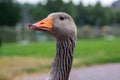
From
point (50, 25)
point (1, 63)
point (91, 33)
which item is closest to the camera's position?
point (50, 25)

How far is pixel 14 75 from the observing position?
11781mm

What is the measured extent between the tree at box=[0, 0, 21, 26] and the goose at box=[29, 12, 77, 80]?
47495mm

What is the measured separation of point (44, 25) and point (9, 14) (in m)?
47.8

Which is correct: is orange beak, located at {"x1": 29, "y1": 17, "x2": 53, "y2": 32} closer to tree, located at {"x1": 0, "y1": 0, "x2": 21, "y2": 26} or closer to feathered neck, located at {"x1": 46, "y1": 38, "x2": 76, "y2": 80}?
feathered neck, located at {"x1": 46, "y1": 38, "x2": 76, "y2": 80}

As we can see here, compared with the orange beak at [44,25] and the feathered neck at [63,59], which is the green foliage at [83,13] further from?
the orange beak at [44,25]

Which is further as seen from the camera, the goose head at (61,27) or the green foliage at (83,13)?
the green foliage at (83,13)

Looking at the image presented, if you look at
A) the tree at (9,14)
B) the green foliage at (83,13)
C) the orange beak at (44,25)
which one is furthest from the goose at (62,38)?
the tree at (9,14)

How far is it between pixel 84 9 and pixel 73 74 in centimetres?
3670

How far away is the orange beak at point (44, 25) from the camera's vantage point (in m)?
3.07

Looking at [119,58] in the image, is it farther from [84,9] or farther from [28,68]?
[84,9]

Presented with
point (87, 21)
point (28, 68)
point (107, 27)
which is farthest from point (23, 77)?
point (107, 27)

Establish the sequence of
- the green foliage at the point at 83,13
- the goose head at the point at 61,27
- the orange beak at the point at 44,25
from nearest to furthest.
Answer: the orange beak at the point at 44,25 < the goose head at the point at 61,27 < the green foliage at the point at 83,13

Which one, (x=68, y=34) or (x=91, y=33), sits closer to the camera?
(x=68, y=34)

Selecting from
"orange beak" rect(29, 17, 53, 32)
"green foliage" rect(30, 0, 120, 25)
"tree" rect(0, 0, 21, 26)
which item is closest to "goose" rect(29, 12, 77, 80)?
"orange beak" rect(29, 17, 53, 32)
